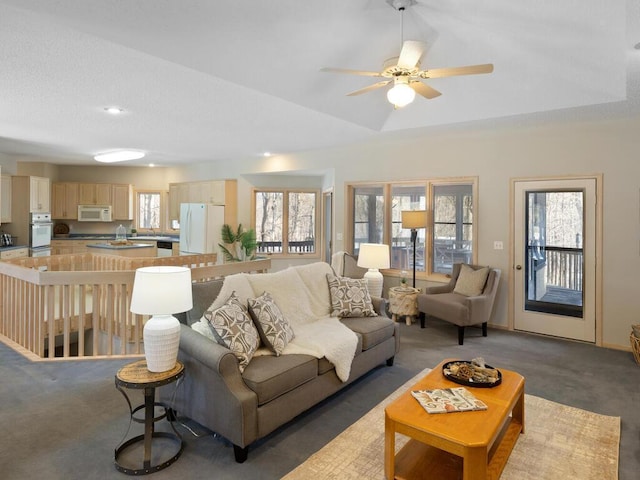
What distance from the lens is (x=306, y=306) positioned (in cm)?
384

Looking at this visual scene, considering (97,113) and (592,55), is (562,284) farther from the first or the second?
(97,113)

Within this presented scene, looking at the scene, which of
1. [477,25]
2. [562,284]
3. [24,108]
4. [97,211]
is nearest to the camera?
[477,25]

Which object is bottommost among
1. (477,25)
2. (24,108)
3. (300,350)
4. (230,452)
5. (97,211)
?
(230,452)

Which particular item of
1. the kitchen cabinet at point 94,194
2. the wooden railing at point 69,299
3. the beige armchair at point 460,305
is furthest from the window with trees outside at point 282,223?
Answer: the kitchen cabinet at point 94,194

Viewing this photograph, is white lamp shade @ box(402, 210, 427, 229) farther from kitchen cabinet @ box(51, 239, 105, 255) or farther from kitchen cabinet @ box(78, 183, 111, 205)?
kitchen cabinet @ box(78, 183, 111, 205)

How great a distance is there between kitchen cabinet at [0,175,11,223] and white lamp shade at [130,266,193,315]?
6.62 metres

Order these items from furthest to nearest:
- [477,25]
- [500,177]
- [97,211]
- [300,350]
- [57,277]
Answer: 1. [97,211]
2. [500,177]
3. [57,277]
4. [477,25]
5. [300,350]

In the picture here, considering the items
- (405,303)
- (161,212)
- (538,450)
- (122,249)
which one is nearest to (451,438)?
(538,450)

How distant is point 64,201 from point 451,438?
9600 millimetres

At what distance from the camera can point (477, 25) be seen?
11.5 feet

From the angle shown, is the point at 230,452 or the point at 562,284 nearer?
the point at 230,452

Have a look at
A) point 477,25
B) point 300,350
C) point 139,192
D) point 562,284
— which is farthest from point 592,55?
point 139,192

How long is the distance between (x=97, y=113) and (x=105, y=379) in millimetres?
2990

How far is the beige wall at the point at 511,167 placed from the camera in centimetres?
461
